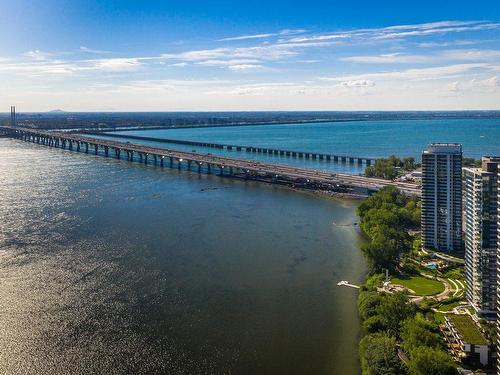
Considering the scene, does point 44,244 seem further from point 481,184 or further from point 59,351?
point 481,184

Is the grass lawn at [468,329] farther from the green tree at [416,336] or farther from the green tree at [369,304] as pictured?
the green tree at [369,304]

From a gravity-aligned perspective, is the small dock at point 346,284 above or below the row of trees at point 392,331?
below

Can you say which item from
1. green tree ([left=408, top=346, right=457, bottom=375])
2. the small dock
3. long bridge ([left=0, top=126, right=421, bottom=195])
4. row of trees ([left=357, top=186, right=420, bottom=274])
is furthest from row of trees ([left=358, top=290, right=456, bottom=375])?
long bridge ([left=0, top=126, right=421, bottom=195])

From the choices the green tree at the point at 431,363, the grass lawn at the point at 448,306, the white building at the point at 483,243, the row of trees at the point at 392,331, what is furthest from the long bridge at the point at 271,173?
the green tree at the point at 431,363

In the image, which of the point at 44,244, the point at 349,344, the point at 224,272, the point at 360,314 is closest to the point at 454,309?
the point at 360,314

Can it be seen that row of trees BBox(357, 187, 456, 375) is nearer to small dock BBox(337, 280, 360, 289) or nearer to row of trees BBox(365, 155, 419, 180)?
small dock BBox(337, 280, 360, 289)

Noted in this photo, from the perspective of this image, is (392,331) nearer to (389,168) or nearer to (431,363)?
(431,363)

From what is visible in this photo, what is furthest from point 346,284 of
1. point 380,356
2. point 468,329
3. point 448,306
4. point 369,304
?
point 380,356
